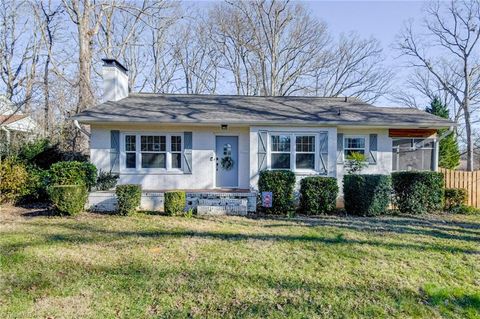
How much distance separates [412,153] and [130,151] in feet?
33.6

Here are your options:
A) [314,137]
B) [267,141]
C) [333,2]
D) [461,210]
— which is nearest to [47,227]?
[267,141]

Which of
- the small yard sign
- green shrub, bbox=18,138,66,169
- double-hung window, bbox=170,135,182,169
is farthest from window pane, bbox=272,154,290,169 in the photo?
green shrub, bbox=18,138,66,169

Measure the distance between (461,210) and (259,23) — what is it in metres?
18.5

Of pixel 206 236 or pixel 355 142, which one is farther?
pixel 355 142

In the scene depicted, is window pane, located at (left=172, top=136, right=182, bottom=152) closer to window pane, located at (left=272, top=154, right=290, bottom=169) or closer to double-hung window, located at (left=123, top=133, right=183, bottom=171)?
double-hung window, located at (left=123, top=133, right=183, bottom=171)

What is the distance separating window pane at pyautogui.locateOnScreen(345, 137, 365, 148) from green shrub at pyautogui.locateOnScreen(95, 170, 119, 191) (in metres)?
8.13

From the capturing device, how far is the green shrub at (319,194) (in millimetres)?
7867

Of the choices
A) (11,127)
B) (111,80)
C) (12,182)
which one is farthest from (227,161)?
(11,127)

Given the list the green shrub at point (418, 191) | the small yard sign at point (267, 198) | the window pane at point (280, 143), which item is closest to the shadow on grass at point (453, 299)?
the small yard sign at point (267, 198)

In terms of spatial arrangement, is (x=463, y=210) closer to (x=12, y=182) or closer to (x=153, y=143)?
(x=153, y=143)

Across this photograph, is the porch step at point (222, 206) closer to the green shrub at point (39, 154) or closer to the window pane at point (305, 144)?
the window pane at point (305, 144)

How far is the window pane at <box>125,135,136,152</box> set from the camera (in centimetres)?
945

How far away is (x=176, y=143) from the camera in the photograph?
379 inches

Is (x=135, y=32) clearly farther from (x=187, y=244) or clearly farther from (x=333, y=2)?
(x=187, y=244)
